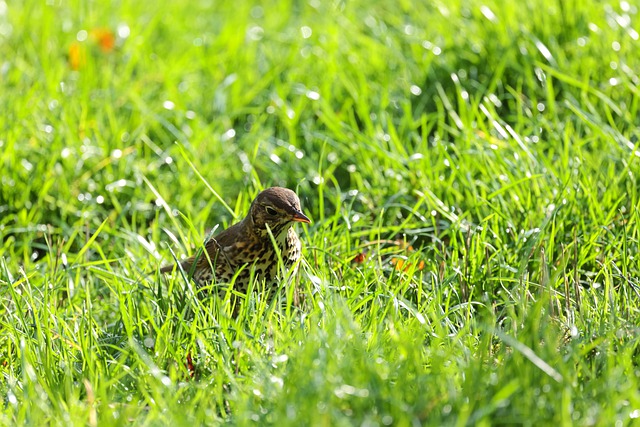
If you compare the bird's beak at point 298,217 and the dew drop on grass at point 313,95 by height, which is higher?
the bird's beak at point 298,217

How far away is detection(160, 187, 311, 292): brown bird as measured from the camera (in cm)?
399

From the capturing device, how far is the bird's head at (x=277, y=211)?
398 centimetres

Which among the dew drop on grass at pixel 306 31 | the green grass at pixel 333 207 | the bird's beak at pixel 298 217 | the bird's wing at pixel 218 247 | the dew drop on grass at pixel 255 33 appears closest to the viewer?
the green grass at pixel 333 207

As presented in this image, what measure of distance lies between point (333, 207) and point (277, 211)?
1.22 m

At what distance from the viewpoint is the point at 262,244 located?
13.3 feet

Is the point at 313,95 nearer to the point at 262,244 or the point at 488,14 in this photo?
the point at 488,14

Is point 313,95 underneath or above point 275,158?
above

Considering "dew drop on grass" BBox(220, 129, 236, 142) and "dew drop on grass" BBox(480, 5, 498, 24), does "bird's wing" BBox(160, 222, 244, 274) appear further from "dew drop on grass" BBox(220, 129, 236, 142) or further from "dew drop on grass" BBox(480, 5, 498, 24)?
"dew drop on grass" BBox(480, 5, 498, 24)

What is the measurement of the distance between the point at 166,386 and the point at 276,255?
103 cm

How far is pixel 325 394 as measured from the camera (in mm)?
2848

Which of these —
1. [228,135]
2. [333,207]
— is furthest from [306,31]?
[333,207]

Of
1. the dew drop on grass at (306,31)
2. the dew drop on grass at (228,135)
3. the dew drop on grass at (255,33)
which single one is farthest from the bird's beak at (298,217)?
the dew drop on grass at (255,33)

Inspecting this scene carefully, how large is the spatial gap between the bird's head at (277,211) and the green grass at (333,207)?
24cm

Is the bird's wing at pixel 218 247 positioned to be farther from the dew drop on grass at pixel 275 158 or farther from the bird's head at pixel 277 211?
the dew drop on grass at pixel 275 158
